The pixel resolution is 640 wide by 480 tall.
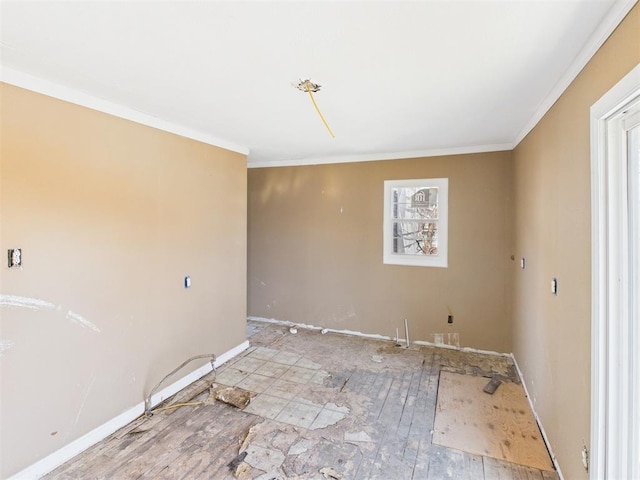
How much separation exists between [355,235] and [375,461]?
2803 mm

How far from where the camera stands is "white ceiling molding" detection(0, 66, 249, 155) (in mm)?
1885

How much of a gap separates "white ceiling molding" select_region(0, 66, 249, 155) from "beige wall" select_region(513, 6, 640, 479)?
298 cm

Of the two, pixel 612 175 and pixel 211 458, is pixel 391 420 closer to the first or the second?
pixel 211 458

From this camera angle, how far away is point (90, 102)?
2256mm

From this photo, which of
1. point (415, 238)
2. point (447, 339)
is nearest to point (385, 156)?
point (415, 238)

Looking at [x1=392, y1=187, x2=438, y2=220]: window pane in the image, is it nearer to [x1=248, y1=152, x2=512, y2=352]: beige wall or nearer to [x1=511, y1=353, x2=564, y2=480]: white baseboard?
[x1=248, y1=152, x2=512, y2=352]: beige wall

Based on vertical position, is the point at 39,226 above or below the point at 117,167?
below

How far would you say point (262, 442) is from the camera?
230 centimetres

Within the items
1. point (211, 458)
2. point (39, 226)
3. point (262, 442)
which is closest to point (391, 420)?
point (262, 442)

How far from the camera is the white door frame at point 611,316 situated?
1333 millimetres

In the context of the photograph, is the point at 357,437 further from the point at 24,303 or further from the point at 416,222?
the point at 416,222

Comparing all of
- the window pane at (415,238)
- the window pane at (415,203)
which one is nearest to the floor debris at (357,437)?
the window pane at (415,238)

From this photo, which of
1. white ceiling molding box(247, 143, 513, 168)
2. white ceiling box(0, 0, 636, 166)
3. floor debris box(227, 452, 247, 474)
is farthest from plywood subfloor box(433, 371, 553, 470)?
white ceiling molding box(247, 143, 513, 168)

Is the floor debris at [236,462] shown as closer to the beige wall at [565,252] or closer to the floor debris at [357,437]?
the floor debris at [357,437]
